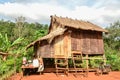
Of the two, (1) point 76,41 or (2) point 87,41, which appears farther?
(2) point 87,41

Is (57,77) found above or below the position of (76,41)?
below

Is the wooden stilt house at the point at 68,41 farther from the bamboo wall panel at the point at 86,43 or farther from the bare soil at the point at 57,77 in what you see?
the bare soil at the point at 57,77

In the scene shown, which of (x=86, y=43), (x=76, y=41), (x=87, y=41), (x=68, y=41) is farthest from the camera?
(x=87, y=41)

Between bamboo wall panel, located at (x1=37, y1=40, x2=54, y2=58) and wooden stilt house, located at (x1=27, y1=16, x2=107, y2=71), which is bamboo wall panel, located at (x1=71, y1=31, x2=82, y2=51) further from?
bamboo wall panel, located at (x1=37, y1=40, x2=54, y2=58)

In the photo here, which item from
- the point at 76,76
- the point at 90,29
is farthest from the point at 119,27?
the point at 76,76

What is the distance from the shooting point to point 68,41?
681 inches

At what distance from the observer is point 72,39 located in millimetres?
17500

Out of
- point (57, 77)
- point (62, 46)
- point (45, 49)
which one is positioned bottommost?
point (57, 77)

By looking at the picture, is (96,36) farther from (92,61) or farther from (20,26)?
(20,26)

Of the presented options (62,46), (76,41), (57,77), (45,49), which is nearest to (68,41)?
(62,46)

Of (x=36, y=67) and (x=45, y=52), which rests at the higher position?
(x=45, y=52)

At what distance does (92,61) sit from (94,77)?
211 inches

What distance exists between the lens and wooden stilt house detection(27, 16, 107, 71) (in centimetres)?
1722

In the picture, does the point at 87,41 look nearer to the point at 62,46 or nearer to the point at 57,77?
the point at 62,46
